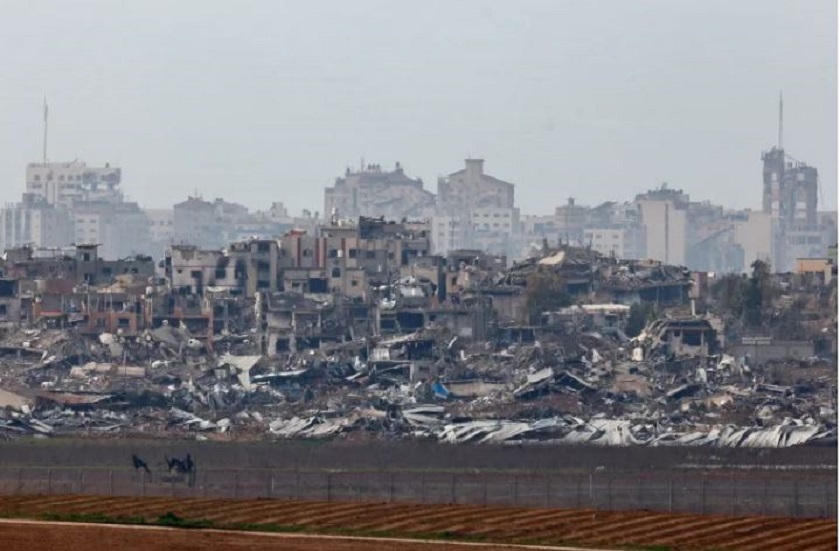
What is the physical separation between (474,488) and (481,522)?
32.1ft

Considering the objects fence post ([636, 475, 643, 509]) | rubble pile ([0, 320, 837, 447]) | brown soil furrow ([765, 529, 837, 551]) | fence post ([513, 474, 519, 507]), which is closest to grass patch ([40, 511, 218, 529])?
brown soil furrow ([765, 529, 837, 551])

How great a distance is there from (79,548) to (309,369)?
3690 centimetres

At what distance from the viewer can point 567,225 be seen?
5753 inches

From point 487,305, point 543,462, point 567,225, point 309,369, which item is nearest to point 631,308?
point 487,305

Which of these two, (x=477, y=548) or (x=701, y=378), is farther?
(x=701, y=378)

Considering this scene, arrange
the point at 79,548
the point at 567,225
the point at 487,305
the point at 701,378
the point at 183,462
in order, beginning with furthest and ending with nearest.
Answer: the point at 567,225, the point at 487,305, the point at 701,378, the point at 183,462, the point at 79,548

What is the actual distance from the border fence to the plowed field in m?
3.77

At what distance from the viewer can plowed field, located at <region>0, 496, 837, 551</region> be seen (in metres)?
27.7

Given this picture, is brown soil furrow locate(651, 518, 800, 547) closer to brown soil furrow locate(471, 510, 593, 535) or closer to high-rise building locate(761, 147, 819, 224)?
brown soil furrow locate(471, 510, 593, 535)

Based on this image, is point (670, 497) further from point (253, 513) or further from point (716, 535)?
point (253, 513)

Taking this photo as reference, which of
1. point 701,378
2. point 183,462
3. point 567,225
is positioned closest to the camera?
point 183,462

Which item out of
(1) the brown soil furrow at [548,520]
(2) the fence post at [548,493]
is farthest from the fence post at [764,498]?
(1) the brown soil furrow at [548,520]

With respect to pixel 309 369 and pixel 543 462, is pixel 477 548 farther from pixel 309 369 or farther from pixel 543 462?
pixel 309 369

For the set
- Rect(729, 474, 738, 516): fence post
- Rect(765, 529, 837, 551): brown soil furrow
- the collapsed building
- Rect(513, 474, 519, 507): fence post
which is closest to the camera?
Rect(765, 529, 837, 551): brown soil furrow
